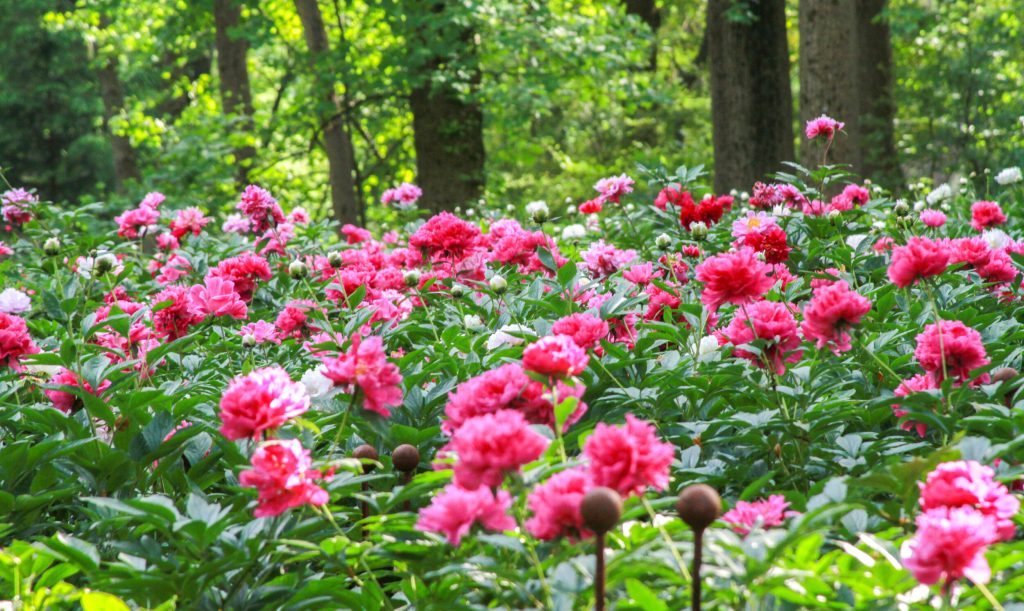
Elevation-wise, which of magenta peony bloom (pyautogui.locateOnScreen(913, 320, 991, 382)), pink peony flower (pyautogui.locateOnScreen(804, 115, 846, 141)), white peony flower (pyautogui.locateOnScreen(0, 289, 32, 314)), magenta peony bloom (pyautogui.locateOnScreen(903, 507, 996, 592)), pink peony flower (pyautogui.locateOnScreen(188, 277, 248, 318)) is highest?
pink peony flower (pyautogui.locateOnScreen(804, 115, 846, 141))

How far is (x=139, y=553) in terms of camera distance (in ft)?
5.72

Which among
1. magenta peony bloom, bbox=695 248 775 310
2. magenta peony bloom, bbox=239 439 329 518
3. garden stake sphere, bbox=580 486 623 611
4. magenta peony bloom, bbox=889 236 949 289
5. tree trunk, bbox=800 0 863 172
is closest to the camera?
garden stake sphere, bbox=580 486 623 611

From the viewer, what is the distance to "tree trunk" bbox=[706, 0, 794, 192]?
835 cm

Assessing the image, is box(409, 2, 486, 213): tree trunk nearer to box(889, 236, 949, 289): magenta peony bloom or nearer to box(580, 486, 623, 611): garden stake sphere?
box(889, 236, 949, 289): magenta peony bloom

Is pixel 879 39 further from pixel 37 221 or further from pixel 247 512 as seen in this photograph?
pixel 247 512

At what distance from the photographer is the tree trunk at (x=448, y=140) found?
10.1m

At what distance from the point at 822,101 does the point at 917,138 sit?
5921mm

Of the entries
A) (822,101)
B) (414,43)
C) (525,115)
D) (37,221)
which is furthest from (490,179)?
(37,221)

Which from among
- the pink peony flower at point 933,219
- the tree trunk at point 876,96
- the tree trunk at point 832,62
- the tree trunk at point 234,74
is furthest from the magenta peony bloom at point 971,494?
the tree trunk at point 234,74

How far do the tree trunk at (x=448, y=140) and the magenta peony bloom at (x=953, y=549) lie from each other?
8.93 m

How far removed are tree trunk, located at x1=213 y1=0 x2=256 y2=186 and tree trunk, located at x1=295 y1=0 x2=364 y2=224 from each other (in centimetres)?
176

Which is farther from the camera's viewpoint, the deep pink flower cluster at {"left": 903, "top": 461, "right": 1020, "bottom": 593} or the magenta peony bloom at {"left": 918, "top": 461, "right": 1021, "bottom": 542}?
the magenta peony bloom at {"left": 918, "top": 461, "right": 1021, "bottom": 542}

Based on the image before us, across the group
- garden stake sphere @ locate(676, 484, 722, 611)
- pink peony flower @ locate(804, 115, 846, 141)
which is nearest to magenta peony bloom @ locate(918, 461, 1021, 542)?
garden stake sphere @ locate(676, 484, 722, 611)

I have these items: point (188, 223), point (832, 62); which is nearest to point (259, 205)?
point (188, 223)
